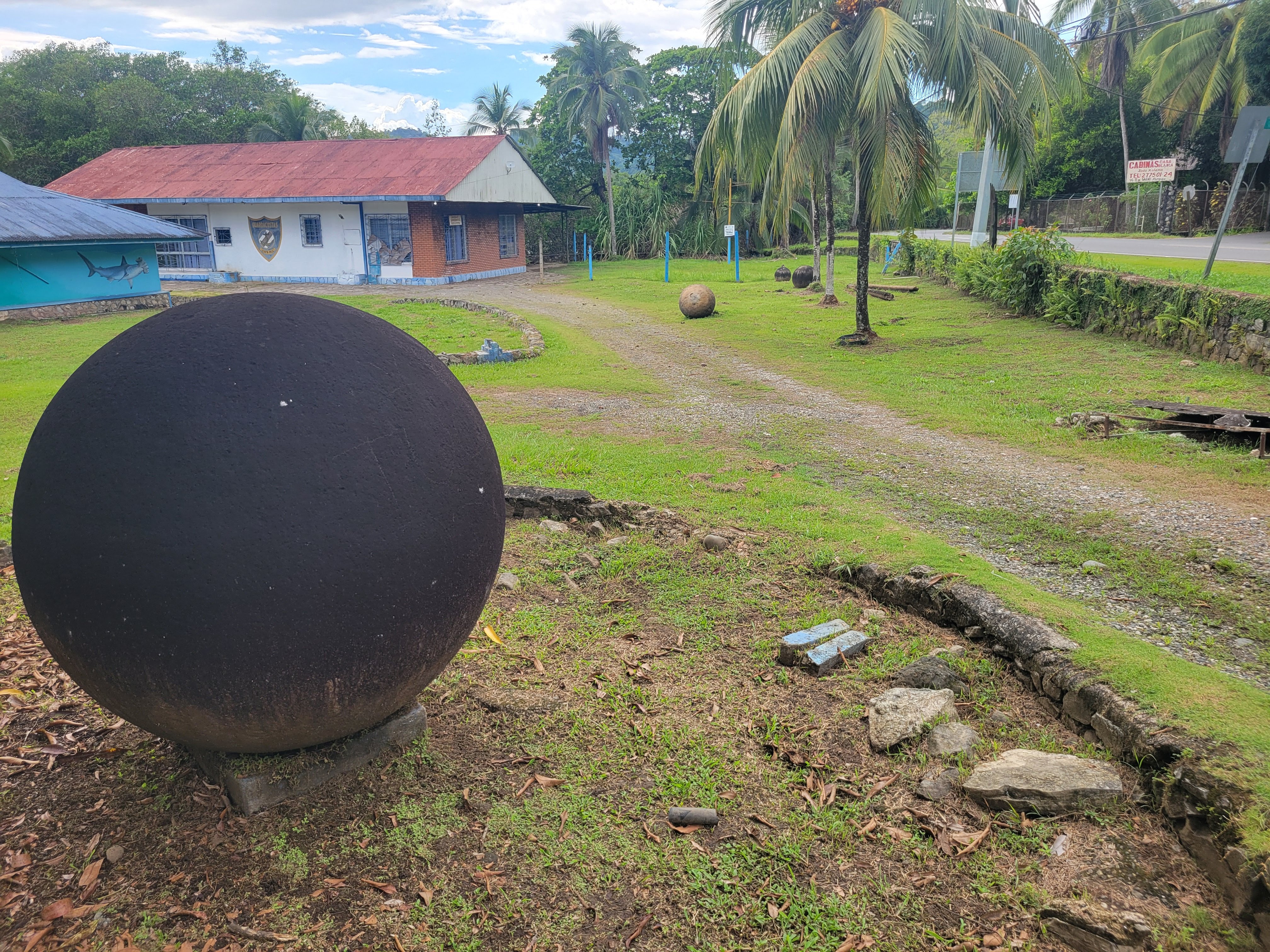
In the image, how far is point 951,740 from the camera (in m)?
4.05

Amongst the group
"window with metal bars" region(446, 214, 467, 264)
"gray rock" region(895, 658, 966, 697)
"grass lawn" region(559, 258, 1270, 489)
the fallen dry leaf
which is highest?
"window with metal bars" region(446, 214, 467, 264)

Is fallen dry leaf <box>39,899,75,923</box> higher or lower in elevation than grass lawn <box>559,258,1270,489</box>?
lower

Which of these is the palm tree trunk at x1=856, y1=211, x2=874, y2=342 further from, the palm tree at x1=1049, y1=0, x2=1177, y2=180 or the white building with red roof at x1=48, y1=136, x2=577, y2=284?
the palm tree at x1=1049, y1=0, x2=1177, y2=180

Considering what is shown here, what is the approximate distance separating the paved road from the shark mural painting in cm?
2486

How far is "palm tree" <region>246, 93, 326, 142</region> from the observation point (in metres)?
41.3

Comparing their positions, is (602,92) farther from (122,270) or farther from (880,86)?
(880,86)

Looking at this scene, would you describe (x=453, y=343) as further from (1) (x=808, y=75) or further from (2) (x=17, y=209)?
(2) (x=17, y=209)

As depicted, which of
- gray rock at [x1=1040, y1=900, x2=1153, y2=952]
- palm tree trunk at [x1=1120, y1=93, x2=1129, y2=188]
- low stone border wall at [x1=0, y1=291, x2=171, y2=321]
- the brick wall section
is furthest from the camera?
palm tree trunk at [x1=1120, y1=93, x2=1129, y2=188]

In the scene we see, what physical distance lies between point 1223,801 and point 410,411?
348 cm

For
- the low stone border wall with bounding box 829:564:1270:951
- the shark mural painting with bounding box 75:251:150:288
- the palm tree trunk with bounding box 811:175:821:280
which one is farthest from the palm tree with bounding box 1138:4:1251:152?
the shark mural painting with bounding box 75:251:150:288

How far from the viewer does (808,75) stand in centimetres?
A: 1343

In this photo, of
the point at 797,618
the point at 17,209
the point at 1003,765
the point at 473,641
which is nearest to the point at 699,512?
the point at 797,618

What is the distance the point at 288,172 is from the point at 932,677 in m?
32.6

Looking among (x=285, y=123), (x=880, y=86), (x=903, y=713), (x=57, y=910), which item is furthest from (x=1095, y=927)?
(x=285, y=123)
